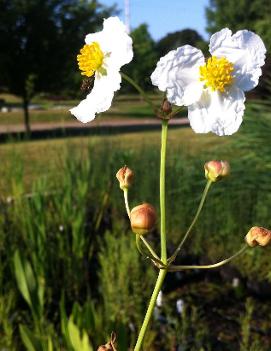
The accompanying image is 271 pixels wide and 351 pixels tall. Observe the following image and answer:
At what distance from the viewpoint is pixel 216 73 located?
792 millimetres

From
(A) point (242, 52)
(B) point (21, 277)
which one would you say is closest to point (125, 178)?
(A) point (242, 52)

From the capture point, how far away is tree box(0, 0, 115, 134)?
1577 cm

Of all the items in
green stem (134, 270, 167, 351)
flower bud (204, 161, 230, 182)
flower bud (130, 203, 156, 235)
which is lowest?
green stem (134, 270, 167, 351)

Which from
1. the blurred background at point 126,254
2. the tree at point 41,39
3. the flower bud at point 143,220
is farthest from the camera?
the tree at point 41,39

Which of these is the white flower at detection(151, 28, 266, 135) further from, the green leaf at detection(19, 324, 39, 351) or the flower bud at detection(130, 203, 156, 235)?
the green leaf at detection(19, 324, 39, 351)

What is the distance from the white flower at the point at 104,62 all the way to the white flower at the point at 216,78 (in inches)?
2.6

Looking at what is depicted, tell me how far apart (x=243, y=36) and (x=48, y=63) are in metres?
16.1

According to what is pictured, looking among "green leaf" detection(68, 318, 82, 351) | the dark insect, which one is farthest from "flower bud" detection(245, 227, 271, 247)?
"green leaf" detection(68, 318, 82, 351)

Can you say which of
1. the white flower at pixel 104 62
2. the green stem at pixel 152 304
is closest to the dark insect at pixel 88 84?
the white flower at pixel 104 62

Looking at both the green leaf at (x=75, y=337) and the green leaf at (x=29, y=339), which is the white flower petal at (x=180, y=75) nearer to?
the green leaf at (x=75, y=337)

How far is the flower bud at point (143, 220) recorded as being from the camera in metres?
0.71

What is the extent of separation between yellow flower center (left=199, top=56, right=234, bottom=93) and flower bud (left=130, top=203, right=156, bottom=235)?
0.20m

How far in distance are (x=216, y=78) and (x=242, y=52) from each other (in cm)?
6

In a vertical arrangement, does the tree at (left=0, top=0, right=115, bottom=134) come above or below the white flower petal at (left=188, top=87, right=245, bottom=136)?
above
